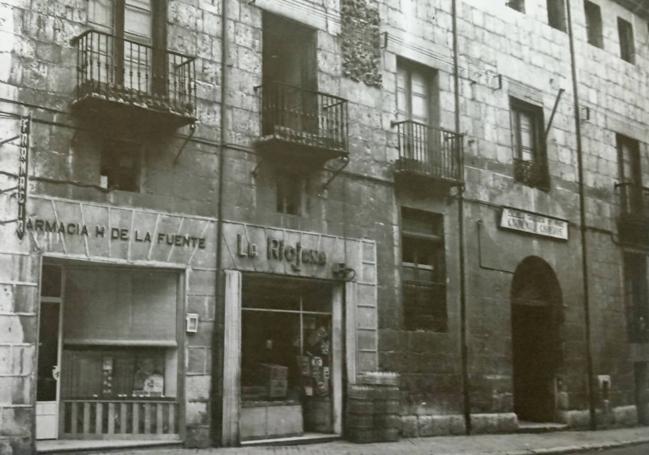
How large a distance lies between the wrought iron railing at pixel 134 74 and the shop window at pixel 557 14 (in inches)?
459

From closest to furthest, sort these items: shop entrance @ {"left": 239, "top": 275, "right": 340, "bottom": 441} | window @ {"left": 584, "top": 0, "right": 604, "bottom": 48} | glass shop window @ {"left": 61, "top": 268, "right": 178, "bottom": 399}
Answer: glass shop window @ {"left": 61, "top": 268, "right": 178, "bottom": 399}
shop entrance @ {"left": 239, "top": 275, "right": 340, "bottom": 441}
window @ {"left": 584, "top": 0, "right": 604, "bottom": 48}

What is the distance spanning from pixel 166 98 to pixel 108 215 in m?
1.99

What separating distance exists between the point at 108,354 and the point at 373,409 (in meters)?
4.79

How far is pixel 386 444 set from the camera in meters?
15.1

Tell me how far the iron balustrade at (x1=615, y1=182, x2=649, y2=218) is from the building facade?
219mm

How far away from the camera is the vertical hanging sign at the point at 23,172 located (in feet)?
39.5

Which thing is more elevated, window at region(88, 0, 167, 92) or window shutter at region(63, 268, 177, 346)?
window at region(88, 0, 167, 92)

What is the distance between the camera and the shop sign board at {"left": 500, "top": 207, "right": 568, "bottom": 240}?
19.5 metres

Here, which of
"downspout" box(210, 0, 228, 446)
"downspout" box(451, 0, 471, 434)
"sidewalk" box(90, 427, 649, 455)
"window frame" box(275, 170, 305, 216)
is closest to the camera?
"sidewalk" box(90, 427, 649, 455)

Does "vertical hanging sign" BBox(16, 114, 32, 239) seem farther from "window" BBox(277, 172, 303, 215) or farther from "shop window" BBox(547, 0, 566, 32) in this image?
"shop window" BBox(547, 0, 566, 32)

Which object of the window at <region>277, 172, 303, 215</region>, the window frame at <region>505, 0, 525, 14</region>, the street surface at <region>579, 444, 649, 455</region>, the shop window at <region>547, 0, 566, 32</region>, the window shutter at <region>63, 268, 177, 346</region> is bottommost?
the street surface at <region>579, 444, 649, 455</region>

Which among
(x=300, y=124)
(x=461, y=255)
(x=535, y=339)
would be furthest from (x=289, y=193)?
(x=535, y=339)

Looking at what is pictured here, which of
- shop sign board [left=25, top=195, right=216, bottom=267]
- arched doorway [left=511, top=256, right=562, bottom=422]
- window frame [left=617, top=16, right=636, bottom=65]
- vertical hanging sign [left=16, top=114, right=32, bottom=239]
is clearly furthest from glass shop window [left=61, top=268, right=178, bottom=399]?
window frame [left=617, top=16, right=636, bottom=65]

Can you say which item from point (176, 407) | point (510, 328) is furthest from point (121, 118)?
point (510, 328)
